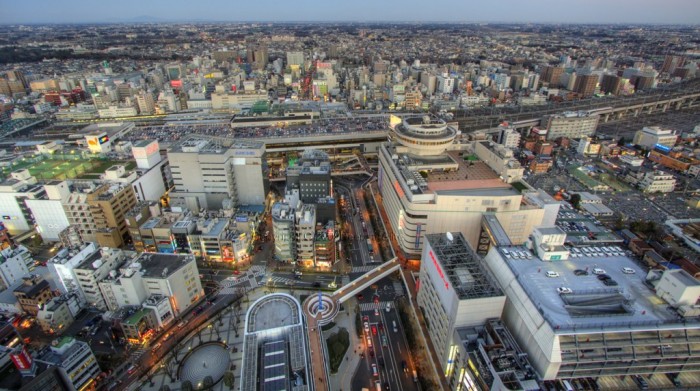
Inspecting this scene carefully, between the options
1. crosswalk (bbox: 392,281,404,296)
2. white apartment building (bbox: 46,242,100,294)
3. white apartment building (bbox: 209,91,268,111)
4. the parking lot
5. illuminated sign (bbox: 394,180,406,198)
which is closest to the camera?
white apartment building (bbox: 46,242,100,294)

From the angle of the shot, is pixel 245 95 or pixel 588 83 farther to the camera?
pixel 588 83

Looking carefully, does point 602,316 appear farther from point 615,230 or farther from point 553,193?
point 553,193

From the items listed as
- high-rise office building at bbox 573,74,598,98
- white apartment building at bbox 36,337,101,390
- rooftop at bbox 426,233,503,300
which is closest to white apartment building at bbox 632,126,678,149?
high-rise office building at bbox 573,74,598,98

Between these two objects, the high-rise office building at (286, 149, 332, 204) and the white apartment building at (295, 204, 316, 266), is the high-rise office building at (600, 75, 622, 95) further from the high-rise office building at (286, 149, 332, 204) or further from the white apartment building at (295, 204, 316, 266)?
the white apartment building at (295, 204, 316, 266)

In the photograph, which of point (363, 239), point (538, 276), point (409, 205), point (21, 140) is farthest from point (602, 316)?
point (21, 140)

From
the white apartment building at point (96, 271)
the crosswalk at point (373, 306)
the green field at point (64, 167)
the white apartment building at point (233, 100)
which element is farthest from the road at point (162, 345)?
the white apartment building at point (233, 100)

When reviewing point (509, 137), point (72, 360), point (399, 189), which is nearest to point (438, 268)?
point (399, 189)

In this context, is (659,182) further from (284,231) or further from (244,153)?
(244,153)
